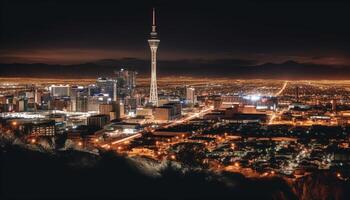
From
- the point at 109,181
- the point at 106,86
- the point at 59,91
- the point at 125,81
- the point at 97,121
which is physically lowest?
the point at 97,121

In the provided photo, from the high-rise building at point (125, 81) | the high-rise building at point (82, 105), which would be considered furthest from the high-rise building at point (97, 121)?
the high-rise building at point (125, 81)

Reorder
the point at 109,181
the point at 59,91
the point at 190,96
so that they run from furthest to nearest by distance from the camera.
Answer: the point at 59,91 < the point at 190,96 < the point at 109,181

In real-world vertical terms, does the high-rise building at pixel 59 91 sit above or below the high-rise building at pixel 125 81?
below

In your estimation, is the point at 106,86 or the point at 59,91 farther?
the point at 59,91

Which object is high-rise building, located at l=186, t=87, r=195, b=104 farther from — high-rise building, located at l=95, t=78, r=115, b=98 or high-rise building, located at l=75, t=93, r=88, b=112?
high-rise building, located at l=75, t=93, r=88, b=112

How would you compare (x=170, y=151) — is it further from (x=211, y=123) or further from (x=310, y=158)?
(x=211, y=123)

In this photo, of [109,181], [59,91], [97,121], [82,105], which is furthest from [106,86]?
[109,181]

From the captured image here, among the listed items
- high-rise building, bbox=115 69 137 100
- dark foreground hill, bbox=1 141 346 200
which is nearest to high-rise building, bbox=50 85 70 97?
high-rise building, bbox=115 69 137 100

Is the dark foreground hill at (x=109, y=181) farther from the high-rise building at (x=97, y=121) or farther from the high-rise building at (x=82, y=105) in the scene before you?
the high-rise building at (x=82, y=105)

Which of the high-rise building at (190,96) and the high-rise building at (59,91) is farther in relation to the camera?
the high-rise building at (59,91)

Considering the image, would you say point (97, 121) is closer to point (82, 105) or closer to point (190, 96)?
point (82, 105)

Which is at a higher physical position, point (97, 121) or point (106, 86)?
point (106, 86)
